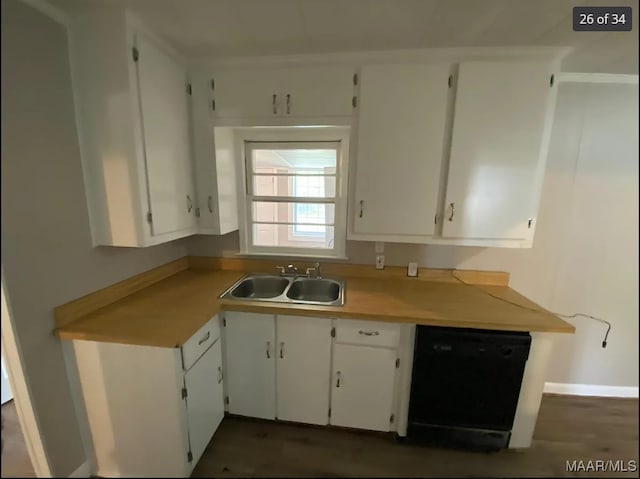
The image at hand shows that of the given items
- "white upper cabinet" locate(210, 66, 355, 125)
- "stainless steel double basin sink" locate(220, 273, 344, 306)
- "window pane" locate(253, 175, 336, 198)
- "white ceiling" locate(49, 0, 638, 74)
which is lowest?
"stainless steel double basin sink" locate(220, 273, 344, 306)

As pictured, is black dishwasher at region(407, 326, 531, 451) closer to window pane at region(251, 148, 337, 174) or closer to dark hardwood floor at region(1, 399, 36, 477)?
window pane at region(251, 148, 337, 174)

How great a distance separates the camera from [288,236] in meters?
1.92

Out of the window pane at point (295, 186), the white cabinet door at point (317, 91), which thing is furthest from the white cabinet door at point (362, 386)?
the white cabinet door at point (317, 91)

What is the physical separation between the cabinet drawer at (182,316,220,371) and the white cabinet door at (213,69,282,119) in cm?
114

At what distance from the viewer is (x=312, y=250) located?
185cm

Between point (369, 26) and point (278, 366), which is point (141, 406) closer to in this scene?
point (278, 366)

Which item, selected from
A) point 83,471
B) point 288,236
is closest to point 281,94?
point 288,236

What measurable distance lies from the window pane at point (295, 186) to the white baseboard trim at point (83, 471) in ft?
5.18

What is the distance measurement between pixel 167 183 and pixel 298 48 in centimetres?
96

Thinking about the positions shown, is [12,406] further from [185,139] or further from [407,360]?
[407,360]

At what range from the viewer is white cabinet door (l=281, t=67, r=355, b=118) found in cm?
139

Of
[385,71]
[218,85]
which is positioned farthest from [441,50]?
[218,85]

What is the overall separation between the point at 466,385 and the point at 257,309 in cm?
110

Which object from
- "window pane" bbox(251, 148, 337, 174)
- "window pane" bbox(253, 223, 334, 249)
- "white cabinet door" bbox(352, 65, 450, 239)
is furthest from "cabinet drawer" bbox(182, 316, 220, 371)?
"window pane" bbox(251, 148, 337, 174)
